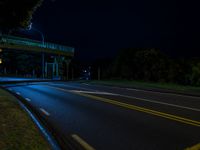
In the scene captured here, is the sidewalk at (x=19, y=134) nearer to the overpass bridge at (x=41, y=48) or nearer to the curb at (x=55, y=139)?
the curb at (x=55, y=139)

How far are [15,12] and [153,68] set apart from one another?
111ft

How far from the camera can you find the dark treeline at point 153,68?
3534 cm

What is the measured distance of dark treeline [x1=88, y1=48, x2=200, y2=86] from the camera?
3534 centimetres

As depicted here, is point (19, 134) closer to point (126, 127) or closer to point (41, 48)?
point (126, 127)

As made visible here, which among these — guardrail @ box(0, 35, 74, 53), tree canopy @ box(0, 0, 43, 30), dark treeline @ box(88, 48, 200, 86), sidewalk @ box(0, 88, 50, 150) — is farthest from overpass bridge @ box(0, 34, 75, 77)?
sidewalk @ box(0, 88, 50, 150)

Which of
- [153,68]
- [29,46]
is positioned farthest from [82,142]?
[29,46]

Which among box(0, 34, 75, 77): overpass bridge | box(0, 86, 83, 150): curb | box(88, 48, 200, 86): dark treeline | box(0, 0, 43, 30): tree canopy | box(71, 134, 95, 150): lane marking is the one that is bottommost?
box(0, 86, 83, 150): curb

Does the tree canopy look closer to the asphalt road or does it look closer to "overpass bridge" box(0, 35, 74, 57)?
the asphalt road

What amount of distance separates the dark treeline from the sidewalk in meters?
26.7

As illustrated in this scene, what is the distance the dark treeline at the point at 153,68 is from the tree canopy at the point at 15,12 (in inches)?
973

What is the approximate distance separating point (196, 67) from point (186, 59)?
4489mm

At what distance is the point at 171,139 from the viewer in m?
7.29

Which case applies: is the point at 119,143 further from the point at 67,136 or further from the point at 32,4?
the point at 32,4

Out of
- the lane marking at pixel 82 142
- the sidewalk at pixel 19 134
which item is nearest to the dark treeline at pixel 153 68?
the sidewalk at pixel 19 134
